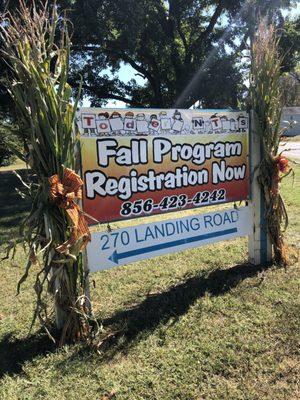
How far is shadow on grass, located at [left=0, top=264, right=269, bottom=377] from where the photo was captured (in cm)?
332

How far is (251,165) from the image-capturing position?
482 cm

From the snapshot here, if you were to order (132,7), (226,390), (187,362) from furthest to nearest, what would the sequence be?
(132,7), (187,362), (226,390)

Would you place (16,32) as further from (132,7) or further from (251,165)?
(132,7)

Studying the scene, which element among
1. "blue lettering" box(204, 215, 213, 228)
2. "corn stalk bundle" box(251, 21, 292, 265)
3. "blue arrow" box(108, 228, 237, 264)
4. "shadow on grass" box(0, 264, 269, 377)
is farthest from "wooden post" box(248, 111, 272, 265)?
"blue lettering" box(204, 215, 213, 228)

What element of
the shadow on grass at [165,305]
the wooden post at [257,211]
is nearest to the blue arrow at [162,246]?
the wooden post at [257,211]

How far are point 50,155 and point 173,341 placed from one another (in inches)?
73.6

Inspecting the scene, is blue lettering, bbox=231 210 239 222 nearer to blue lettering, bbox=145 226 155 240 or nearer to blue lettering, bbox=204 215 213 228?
blue lettering, bbox=204 215 213 228

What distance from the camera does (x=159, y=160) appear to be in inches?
163

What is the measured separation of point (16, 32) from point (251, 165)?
119 inches

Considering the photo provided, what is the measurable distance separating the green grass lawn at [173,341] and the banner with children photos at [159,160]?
0.95 metres

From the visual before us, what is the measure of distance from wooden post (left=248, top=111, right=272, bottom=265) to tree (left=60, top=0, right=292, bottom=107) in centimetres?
895

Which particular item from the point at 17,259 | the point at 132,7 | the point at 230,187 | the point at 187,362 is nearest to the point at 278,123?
the point at 230,187

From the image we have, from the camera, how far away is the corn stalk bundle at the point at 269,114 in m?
4.54

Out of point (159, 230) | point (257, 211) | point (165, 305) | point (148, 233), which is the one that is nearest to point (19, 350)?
point (165, 305)
